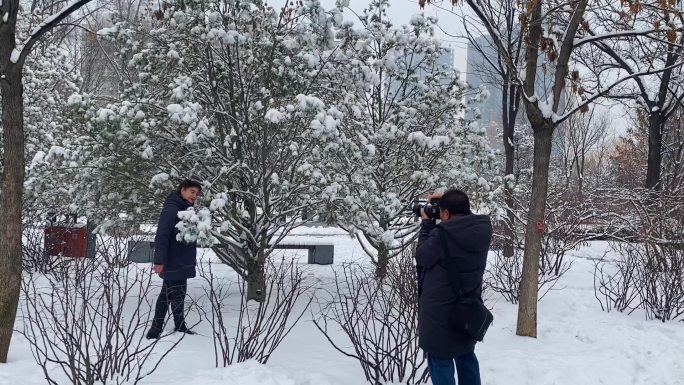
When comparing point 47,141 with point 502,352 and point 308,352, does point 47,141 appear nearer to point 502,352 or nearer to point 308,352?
point 308,352

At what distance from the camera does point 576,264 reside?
387 inches

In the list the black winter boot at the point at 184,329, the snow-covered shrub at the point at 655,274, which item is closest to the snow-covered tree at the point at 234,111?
the black winter boot at the point at 184,329

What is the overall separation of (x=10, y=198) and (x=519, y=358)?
419cm

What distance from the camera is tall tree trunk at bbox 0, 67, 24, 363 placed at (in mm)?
4125

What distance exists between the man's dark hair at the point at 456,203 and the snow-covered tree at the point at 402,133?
10.5 feet

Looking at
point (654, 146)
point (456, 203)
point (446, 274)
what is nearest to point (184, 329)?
point (446, 274)

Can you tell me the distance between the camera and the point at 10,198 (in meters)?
4.16

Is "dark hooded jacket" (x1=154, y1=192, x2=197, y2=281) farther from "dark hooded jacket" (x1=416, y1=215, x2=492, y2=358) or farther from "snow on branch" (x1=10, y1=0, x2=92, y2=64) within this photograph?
"dark hooded jacket" (x1=416, y1=215, x2=492, y2=358)

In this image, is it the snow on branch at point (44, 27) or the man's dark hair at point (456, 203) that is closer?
the man's dark hair at point (456, 203)

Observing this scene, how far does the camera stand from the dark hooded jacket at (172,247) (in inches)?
194

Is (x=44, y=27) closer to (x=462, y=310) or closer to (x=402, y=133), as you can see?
(x=462, y=310)

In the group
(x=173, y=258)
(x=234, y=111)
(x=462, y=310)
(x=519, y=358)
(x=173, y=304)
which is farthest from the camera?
(x=234, y=111)

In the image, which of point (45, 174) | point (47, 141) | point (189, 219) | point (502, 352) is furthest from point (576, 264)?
point (47, 141)

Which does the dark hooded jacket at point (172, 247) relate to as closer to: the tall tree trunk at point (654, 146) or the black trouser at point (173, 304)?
the black trouser at point (173, 304)
